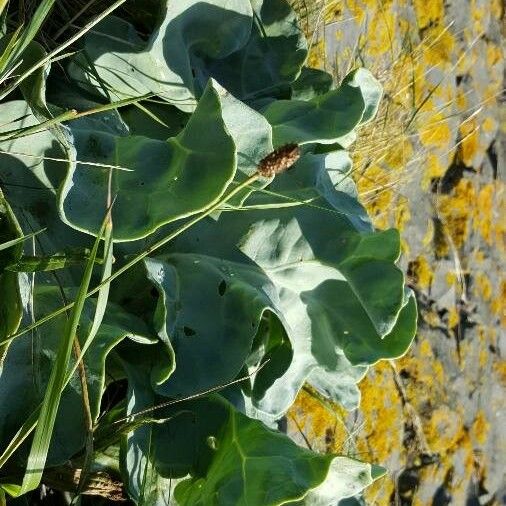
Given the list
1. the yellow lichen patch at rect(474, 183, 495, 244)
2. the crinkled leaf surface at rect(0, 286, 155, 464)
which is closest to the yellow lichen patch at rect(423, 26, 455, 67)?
the yellow lichen patch at rect(474, 183, 495, 244)

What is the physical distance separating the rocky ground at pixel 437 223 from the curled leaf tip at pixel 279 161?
83cm

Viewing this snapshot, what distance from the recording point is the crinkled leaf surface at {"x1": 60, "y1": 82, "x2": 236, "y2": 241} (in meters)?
1.01

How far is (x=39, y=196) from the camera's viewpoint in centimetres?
108

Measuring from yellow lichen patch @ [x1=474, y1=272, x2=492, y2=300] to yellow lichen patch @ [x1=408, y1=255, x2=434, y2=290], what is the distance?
194 mm

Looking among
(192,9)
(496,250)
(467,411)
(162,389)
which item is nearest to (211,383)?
(162,389)

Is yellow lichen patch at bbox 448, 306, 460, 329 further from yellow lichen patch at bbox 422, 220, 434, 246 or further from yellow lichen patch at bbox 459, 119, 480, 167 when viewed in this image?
yellow lichen patch at bbox 459, 119, 480, 167

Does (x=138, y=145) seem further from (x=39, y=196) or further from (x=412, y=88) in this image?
(x=412, y=88)

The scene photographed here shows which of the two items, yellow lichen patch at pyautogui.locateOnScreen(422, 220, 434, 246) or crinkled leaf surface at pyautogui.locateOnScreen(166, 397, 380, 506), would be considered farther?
yellow lichen patch at pyautogui.locateOnScreen(422, 220, 434, 246)

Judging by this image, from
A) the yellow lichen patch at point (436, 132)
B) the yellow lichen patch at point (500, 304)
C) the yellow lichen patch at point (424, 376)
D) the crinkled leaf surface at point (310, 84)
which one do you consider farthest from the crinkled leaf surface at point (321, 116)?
the yellow lichen patch at point (500, 304)

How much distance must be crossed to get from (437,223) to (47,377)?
1.31 m

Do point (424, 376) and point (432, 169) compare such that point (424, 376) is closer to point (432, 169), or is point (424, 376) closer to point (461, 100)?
point (432, 169)

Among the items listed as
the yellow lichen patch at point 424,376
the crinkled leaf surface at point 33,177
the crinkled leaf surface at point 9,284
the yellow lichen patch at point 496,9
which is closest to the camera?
the crinkled leaf surface at point 9,284

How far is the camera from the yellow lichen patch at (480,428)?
210 centimetres

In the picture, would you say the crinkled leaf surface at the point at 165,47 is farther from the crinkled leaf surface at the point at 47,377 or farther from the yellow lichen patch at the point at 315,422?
the yellow lichen patch at the point at 315,422
